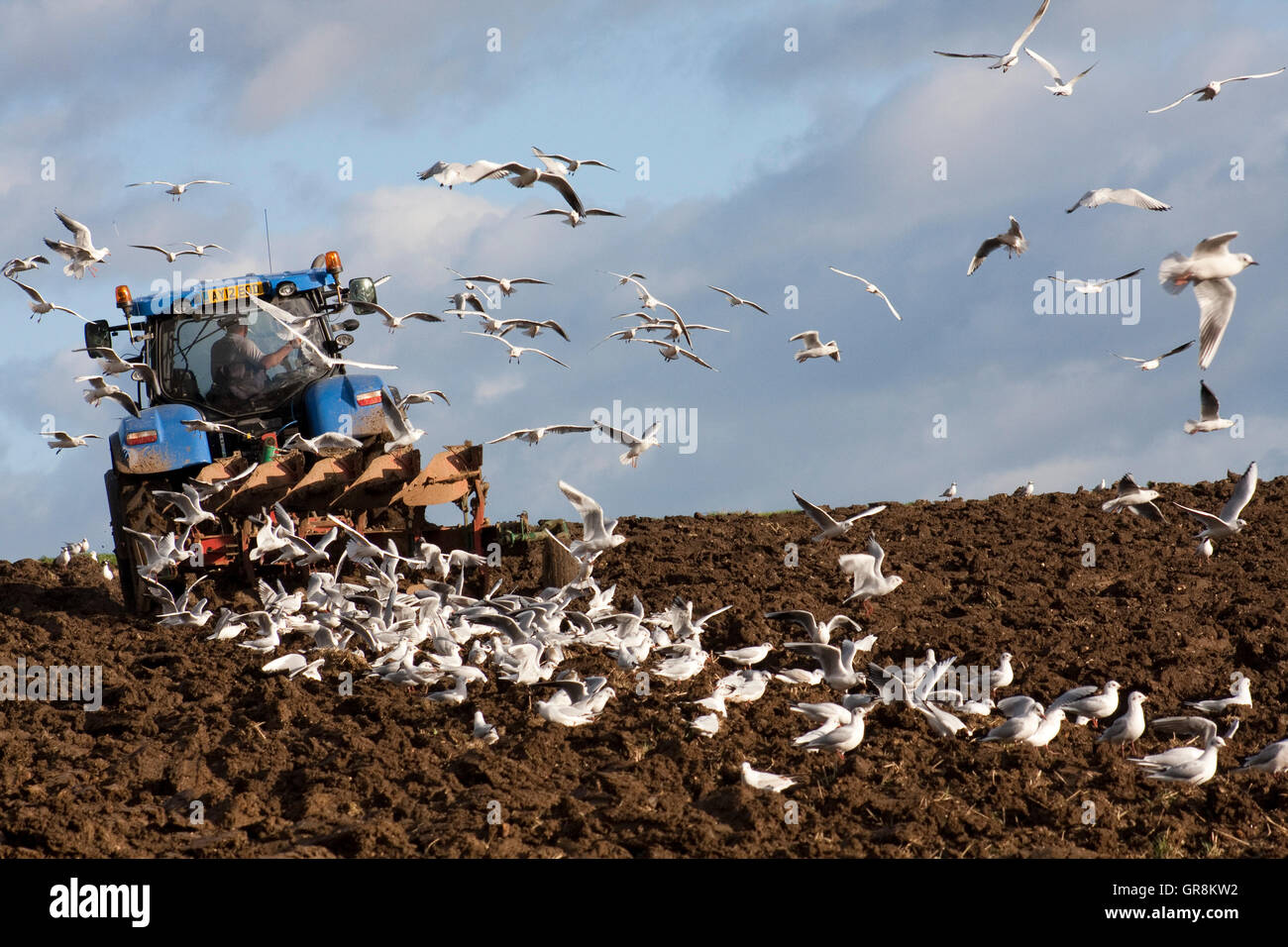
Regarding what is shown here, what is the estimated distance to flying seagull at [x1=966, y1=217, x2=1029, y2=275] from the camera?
10062 mm

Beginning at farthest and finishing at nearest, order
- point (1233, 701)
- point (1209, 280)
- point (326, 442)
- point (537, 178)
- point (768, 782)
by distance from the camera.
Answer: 1. point (326, 442)
2. point (537, 178)
3. point (1209, 280)
4. point (1233, 701)
5. point (768, 782)

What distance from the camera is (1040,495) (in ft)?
46.6

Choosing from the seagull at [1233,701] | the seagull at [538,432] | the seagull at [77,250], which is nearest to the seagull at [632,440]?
the seagull at [538,432]

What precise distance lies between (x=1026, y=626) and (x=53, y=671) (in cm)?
677

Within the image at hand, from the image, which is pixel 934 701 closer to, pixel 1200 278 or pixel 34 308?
pixel 1200 278

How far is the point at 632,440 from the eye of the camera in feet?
27.3

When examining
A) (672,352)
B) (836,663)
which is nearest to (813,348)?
(672,352)

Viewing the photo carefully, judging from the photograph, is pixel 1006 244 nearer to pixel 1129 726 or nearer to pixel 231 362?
pixel 1129 726

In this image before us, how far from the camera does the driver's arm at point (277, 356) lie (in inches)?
438

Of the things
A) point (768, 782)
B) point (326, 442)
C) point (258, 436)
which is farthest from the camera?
point (258, 436)

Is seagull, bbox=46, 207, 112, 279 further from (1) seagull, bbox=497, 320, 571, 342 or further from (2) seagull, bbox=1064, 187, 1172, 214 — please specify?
(2) seagull, bbox=1064, 187, 1172, 214

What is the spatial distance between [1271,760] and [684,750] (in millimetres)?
2885
